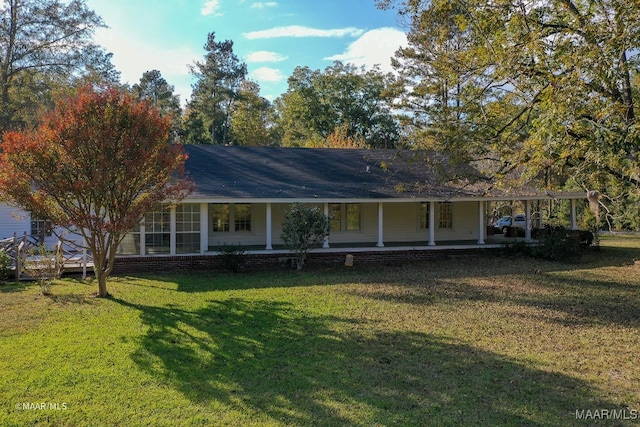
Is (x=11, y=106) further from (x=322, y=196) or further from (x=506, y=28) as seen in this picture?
(x=506, y=28)

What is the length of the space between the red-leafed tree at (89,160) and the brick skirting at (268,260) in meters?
4.03

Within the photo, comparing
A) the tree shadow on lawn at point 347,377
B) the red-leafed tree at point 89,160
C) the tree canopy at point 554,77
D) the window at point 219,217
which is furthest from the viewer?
the window at point 219,217

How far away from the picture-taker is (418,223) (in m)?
17.7

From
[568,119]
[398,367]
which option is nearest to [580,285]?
[568,119]

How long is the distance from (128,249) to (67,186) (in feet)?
17.4

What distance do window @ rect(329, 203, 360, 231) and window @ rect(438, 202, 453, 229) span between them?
3704 millimetres

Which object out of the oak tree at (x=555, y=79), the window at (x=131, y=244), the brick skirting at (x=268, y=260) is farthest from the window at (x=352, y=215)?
the window at (x=131, y=244)

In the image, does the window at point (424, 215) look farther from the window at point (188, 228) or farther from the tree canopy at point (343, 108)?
the tree canopy at point (343, 108)

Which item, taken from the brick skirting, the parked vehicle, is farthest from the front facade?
the parked vehicle

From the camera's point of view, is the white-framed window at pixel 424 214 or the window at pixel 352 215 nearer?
the window at pixel 352 215

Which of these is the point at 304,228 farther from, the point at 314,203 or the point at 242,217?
the point at 242,217

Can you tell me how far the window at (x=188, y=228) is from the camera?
14.2m

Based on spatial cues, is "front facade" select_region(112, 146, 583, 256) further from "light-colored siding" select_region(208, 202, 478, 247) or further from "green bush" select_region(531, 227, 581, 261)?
"green bush" select_region(531, 227, 581, 261)

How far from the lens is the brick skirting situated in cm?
1340
